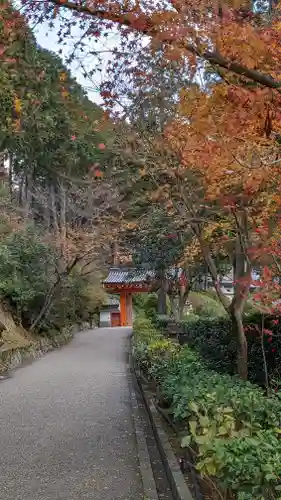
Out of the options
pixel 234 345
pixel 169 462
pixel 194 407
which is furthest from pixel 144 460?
pixel 234 345

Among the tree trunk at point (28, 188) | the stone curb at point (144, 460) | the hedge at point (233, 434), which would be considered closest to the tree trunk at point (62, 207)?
→ the tree trunk at point (28, 188)

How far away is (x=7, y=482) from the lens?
16.5 feet

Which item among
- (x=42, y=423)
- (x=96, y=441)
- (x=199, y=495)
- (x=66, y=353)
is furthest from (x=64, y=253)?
(x=199, y=495)

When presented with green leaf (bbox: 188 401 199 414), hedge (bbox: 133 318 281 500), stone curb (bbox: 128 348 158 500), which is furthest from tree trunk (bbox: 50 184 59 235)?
green leaf (bbox: 188 401 199 414)

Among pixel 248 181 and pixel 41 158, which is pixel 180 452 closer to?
pixel 248 181

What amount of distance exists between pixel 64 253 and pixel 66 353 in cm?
417

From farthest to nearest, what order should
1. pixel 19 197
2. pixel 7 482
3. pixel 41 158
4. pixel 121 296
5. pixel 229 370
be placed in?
→ pixel 121 296 < pixel 19 197 < pixel 41 158 < pixel 229 370 < pixel 7 482

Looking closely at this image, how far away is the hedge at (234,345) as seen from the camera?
9747mm

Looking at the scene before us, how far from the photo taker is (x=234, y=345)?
10.6 metres

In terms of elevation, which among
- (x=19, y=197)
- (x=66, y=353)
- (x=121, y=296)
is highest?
(x=19, y=197)

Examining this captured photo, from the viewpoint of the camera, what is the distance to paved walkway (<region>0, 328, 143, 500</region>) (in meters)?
4.85

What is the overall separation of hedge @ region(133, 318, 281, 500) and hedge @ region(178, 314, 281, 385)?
402 centimetres

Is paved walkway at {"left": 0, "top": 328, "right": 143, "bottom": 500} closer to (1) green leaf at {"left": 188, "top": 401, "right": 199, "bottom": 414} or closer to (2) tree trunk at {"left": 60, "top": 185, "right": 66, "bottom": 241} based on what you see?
(1) green leaf at {"left": 188, "top": 401, "right": 199, "bottom": 414}

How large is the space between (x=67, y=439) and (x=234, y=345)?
4940 millimetres
